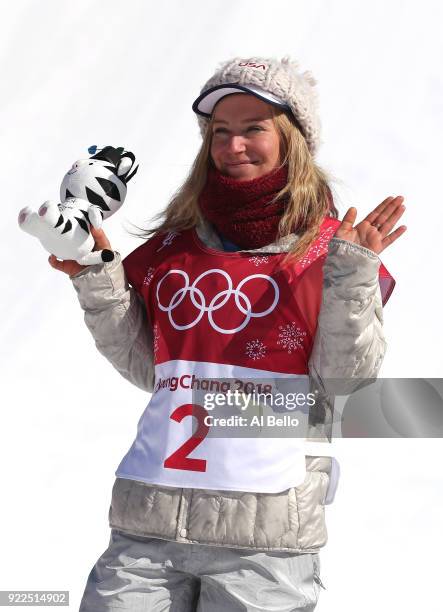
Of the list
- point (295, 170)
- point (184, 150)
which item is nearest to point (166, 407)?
point (295, 170)

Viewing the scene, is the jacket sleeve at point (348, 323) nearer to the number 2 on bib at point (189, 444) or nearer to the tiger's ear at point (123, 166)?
the number 2 on bib at point (189, 444)

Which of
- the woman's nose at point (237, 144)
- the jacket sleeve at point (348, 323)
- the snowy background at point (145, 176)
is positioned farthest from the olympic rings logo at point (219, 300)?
the snowy background at point (145, 176)

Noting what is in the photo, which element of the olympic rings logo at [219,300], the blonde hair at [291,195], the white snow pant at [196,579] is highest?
the blonde hair at [291,195]

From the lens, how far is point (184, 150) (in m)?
4.04

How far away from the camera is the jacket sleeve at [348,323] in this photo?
163 centimetres

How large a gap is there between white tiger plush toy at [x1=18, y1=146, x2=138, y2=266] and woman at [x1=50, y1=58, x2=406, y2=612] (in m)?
0.04

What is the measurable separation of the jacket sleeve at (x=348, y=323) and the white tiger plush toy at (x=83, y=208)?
458 mm

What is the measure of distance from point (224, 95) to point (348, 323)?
567 millimetres

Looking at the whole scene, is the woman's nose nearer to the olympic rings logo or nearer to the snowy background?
the olympic rings logo

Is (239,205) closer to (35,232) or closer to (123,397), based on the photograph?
(35,232)

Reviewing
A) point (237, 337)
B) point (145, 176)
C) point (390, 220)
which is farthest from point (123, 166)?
point (145, 176)

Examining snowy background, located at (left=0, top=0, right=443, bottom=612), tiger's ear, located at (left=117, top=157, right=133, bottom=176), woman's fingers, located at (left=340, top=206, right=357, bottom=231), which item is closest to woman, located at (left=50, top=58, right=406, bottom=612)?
woman's fingers, located at (left=340, top=206, right=357, bottom=231)

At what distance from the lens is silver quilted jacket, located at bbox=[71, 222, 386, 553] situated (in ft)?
5.35

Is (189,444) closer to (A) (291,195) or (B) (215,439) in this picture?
(B) (215,439)
